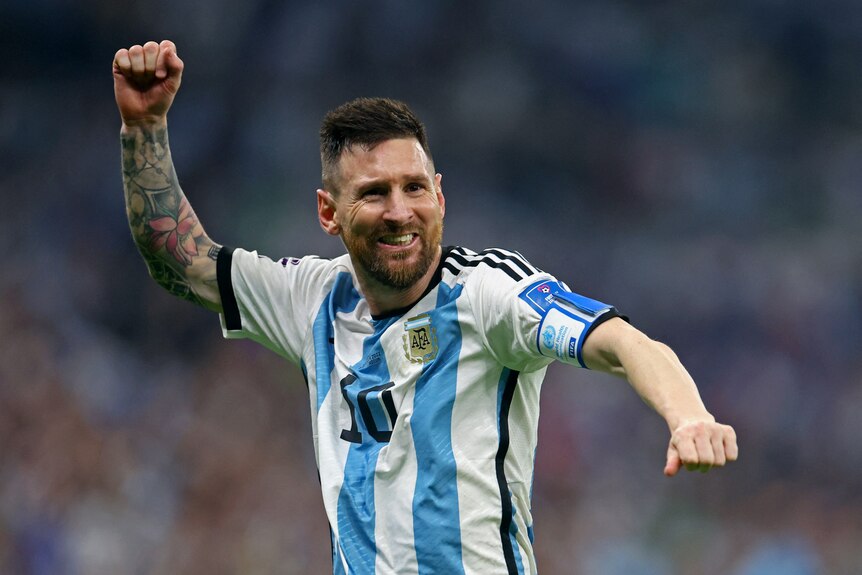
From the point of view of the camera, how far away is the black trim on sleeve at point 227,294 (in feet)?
12.4

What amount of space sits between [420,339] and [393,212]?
0.39 metres

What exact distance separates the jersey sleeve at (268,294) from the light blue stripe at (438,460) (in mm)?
628

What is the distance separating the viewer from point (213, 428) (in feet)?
23.9

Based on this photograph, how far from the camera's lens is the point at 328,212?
3.65 metres

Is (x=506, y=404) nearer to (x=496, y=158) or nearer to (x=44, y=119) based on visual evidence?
(x=496, y=158)

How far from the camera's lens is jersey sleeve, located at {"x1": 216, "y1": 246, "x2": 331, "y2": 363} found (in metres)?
3.69

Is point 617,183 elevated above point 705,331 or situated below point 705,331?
above

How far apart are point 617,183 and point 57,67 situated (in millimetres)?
4146

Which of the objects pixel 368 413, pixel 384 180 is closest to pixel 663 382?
pixel 368 413

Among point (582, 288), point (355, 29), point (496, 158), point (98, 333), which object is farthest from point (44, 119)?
point (582, 288)

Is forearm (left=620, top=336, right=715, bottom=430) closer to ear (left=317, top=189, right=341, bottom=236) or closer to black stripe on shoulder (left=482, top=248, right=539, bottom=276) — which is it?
black stripe on shoulder (left=482, top=248, right=539, bottom=276)

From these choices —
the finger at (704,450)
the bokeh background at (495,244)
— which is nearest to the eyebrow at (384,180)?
the finger at (704,450)

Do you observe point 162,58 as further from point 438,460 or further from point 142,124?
point 438,460

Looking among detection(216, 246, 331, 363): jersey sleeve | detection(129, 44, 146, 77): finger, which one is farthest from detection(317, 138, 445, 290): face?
detection(129, 44, 146, 77): finger
